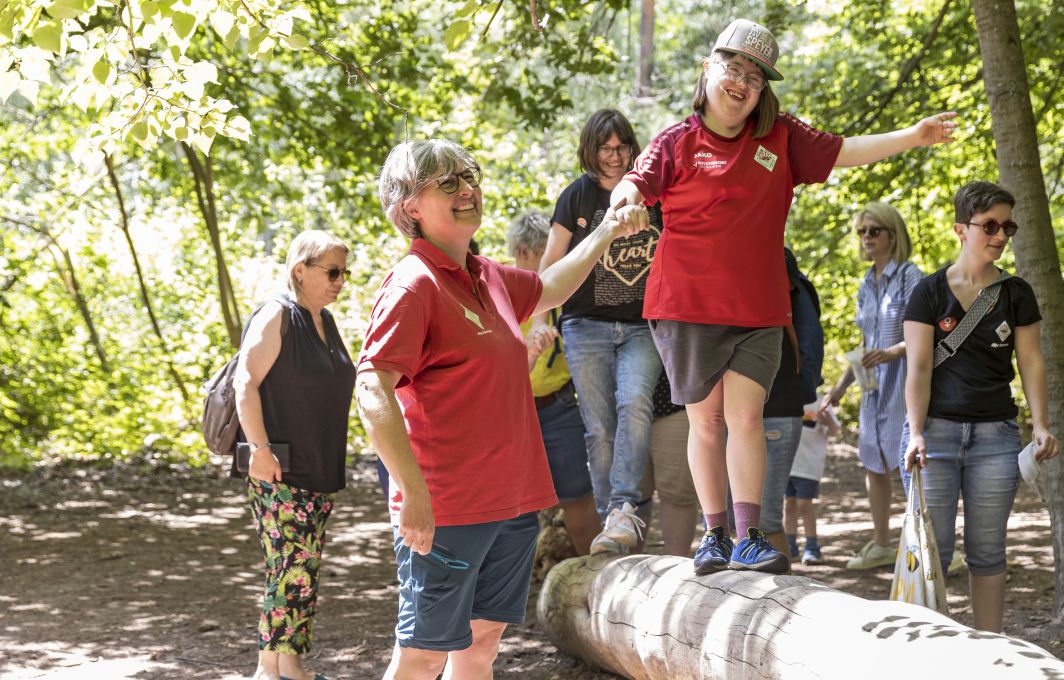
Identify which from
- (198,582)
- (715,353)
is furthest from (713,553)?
(198,582)

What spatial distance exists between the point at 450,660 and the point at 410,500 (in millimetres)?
762

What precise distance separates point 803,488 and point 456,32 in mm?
4584

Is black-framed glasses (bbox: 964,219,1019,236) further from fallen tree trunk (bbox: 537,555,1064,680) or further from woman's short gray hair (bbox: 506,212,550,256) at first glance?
woman's short gray hair (bbox: 506,212,550,256)

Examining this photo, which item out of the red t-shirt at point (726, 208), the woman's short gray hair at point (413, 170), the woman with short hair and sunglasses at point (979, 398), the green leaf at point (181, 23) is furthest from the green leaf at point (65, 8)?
the woman with short hair and sunglasses at point (979, 398)

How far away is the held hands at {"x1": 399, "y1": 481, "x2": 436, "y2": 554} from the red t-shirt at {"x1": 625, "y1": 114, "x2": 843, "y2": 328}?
4.92ft

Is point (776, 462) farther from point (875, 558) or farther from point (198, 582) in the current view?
point (198, 582)

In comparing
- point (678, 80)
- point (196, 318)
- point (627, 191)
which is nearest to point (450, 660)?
point (627, 191)

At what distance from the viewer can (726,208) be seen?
3.88 m

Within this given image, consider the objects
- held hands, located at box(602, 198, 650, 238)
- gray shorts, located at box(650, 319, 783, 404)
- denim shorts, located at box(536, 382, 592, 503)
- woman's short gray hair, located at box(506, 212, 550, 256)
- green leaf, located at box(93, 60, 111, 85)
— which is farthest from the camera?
denim shorts, located at box(536, 382, 592, 503)

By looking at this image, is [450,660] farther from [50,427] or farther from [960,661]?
[50,427]

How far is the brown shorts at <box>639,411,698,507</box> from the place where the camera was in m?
5.24

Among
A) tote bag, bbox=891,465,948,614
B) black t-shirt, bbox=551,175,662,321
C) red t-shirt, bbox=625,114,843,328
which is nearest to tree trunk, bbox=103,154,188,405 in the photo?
black t-shirt, bbox=551,175,662,321

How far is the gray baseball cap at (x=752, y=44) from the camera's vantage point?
12.3 feet

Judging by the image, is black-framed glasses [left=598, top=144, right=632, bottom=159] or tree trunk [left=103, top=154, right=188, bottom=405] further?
tree trunk [left=103, top=154, right=188, bottom=405]
